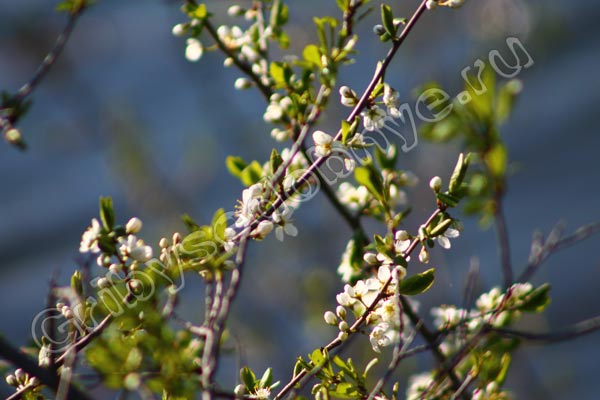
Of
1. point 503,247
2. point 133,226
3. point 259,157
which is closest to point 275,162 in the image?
point 133,226

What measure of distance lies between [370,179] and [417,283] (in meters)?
0.12

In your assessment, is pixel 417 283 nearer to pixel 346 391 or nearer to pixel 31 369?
pixel 346 391

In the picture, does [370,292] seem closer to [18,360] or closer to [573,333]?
[573,333]

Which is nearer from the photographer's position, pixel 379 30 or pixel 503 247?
pixel 379 30

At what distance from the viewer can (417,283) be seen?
0.72 meters

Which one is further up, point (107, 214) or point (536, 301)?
point (107, 214)

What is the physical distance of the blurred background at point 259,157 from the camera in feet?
8.62

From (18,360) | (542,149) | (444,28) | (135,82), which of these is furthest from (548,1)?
(18,360)

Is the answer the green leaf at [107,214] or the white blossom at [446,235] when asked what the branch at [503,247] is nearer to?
the white blossom at [446,235]

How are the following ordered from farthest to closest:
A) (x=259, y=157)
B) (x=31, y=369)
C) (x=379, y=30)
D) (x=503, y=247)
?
(x=259, y=157) < (x=503, y=247) < (x=379, y=30) < (x=31, y=369)

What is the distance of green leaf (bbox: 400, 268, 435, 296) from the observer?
28.2 inches

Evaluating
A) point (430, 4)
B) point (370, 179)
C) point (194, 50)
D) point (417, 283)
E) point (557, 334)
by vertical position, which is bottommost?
point (557, 334)

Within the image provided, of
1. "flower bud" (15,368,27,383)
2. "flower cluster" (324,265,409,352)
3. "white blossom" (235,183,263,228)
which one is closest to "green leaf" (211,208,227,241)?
"white blossom" (235,183,263,228)

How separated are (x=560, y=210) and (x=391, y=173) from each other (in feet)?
10.1
